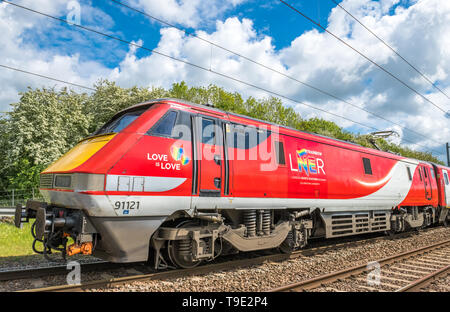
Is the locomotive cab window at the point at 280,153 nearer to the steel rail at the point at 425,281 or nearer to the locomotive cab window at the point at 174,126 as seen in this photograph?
the locomotive cab window at the point at 174,126

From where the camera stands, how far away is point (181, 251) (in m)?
6.32

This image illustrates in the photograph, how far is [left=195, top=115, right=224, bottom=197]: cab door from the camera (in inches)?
248

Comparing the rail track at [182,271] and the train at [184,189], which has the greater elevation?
the train at [184,189]

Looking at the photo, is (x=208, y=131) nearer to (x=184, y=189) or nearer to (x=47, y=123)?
(x=184, y=189)

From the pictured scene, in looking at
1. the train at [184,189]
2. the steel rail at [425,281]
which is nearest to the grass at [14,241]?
the train at [184,189]

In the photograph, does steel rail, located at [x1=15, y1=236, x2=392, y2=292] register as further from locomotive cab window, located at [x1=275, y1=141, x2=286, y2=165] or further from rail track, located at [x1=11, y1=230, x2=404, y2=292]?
locomotive cab window, located at [x1=275, y1=141, x2=286, y2=165]

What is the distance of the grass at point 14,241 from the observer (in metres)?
8.47

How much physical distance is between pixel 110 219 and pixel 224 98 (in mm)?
33143

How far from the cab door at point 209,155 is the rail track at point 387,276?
217cm

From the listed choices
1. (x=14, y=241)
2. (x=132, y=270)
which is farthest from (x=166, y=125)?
(x=14, y=241)

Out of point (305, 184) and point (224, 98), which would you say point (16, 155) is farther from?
point (305, 184)

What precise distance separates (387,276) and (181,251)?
14.9ft

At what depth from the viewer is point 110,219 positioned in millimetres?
5332
